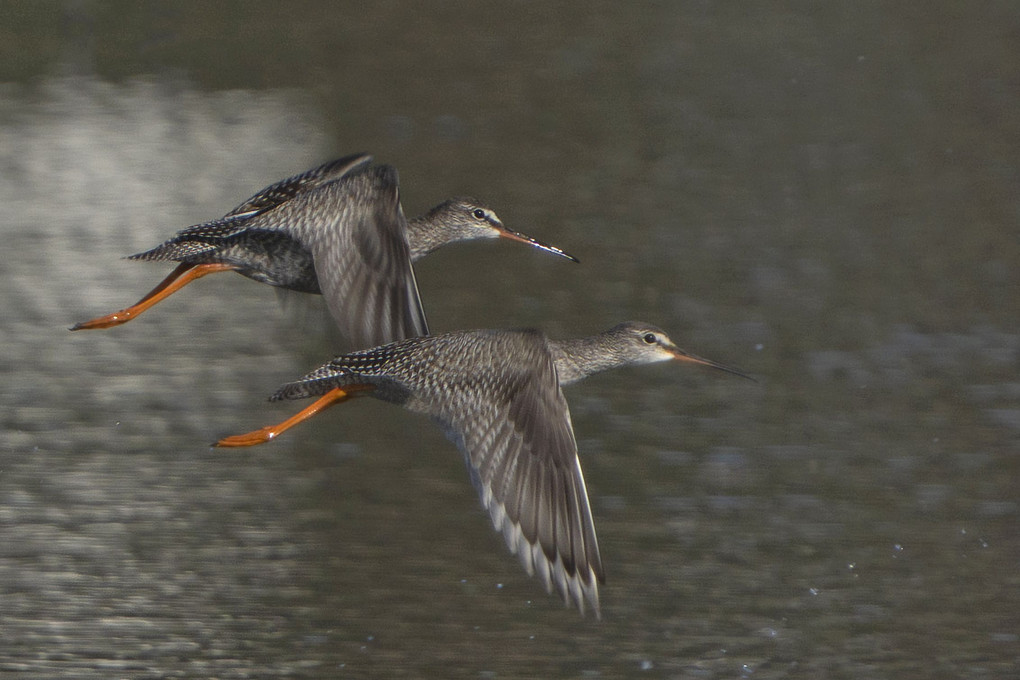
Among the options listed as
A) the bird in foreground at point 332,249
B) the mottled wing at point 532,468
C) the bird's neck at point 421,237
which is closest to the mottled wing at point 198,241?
the bird in foreground at point 332,249

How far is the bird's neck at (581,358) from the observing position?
6.79m

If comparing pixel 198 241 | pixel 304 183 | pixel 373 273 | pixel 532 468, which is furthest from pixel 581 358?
pixel 198 241

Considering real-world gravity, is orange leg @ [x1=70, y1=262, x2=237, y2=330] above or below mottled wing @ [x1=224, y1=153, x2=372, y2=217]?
below

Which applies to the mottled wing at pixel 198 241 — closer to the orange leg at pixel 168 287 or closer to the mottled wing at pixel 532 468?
the orange leg at pixel 168 287

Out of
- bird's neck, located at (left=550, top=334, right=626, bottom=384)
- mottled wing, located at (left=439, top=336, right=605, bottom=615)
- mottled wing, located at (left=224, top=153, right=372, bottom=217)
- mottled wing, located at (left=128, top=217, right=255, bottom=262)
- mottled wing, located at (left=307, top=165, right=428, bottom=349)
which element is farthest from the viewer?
mottled wing, located at (left=128, top=217, right=255, bottom=262)

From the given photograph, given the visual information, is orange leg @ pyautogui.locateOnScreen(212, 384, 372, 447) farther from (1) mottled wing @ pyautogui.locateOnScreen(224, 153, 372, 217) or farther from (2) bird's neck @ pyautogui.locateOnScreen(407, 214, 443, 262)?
(2) bird's neck @ pyautogui.locateOnScreen(407, 214, 443, 262)

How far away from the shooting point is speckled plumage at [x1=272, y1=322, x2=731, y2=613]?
533 centimetres

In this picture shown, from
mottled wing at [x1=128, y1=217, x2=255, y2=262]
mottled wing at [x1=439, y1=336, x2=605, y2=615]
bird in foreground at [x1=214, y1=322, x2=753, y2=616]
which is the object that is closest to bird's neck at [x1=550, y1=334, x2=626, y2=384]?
bird in foreground at [x1=214, y1=322, x2=753, y2=616]

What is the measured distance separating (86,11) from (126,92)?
2.21 meters

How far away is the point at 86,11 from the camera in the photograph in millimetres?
15219

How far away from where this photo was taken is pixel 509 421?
572 centimetres

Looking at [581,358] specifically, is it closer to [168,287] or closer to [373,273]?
[373,273]

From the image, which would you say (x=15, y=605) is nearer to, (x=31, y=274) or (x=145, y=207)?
(x=31, y=274)

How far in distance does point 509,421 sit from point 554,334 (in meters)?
3.17
